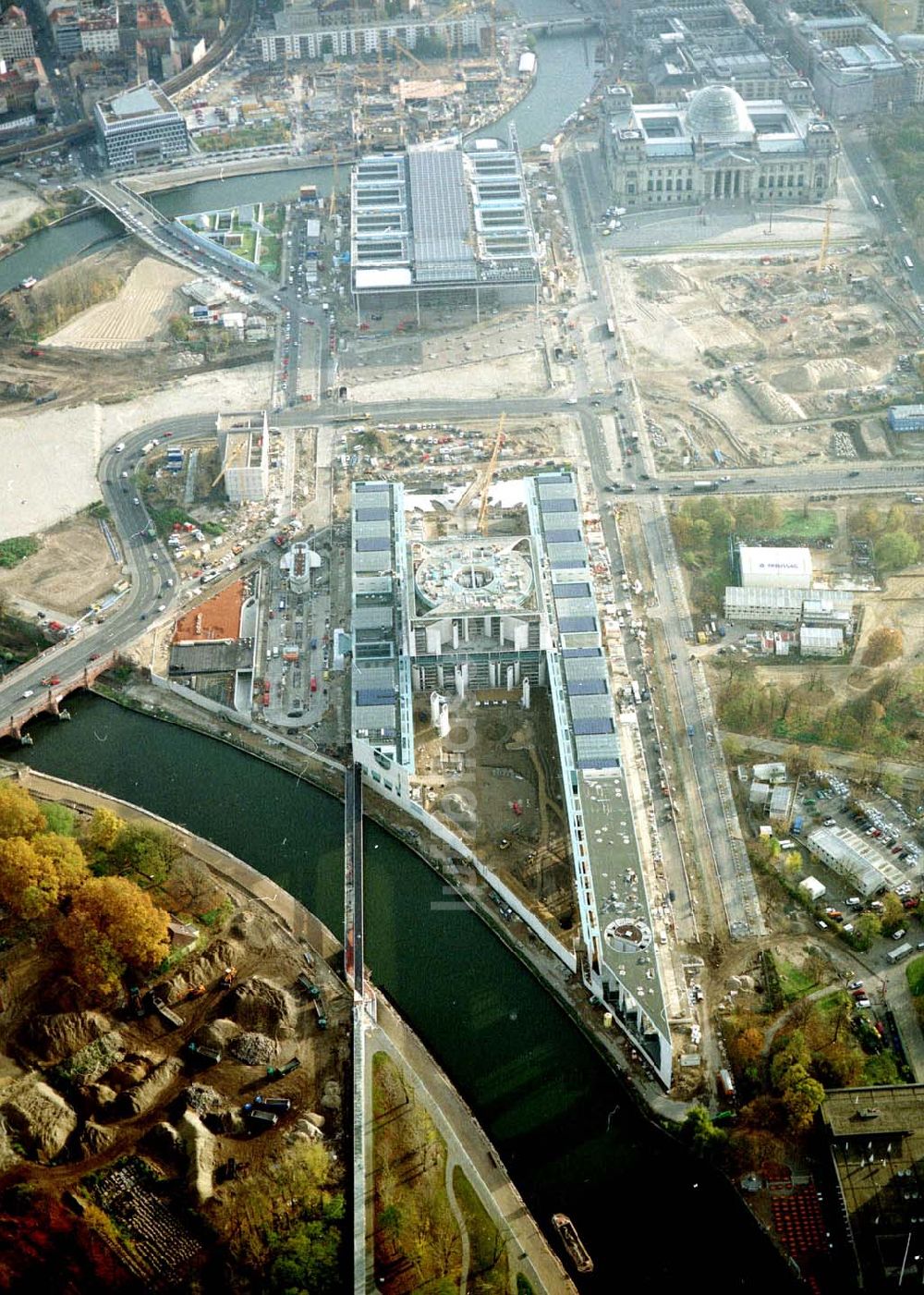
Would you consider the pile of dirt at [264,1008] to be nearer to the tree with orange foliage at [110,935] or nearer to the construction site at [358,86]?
the tree with orange foliage at [110,935]

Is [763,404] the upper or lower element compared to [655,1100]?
upper

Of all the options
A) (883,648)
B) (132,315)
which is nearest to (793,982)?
(883,648)

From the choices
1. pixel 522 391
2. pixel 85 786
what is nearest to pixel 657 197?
pixel 522 391

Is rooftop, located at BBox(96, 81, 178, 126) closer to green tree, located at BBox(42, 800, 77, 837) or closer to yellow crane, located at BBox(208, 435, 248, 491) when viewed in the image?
yellow crane, located at BBox(208, 435, 248, 491)

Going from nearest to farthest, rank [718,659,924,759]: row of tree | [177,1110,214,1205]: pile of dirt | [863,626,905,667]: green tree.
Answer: [177,1110,214,1205]: pile of dirt, [718,659,924,759]: row of tree, [863,626,905,667]: green tree

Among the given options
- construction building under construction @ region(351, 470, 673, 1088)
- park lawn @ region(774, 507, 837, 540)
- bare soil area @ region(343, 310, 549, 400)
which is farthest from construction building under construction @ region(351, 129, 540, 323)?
park lawn @ region(774, 507, 837, 540)

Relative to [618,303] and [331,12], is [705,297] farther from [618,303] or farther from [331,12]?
[331,12]
